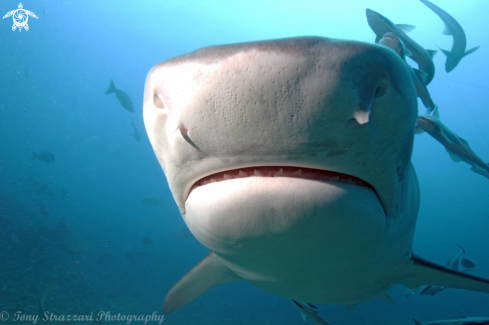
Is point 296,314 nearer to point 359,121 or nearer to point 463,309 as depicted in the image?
point 359,121

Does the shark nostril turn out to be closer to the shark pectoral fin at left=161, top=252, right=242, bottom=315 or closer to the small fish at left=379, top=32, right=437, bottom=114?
the shark pectoral fin at left=161, top=252, right=242, bottom=315

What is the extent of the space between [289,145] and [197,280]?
2906mm

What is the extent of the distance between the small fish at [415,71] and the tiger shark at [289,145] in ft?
10.5

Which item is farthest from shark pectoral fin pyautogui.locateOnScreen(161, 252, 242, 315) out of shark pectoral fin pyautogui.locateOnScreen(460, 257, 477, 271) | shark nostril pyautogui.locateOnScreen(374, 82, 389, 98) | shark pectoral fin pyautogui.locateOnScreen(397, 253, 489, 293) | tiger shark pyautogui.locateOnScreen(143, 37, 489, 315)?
shark pectoral fin pyautogui.locateOnScreen(460, 257, 477, 271)

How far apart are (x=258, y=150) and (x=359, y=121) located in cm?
37

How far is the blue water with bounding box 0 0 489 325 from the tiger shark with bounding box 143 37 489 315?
938 cm

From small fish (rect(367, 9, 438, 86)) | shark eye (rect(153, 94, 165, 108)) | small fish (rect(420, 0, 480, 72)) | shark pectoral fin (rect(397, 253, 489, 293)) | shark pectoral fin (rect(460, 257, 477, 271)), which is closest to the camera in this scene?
shark eye (rect(153, 94, 165, 108))

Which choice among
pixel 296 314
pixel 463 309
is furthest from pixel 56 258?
pixel 463 309

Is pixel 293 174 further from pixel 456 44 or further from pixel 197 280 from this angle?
pixel 456 44

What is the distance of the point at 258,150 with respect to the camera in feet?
3.27

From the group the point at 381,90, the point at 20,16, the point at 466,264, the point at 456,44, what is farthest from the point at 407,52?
the point at 20,16

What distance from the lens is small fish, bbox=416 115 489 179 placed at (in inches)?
159

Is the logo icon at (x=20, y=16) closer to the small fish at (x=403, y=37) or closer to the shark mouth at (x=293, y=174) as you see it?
the small fish at (x=403, y=37)

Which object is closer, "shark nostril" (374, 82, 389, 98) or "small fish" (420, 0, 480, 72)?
"shark nostril" (374, 82, 389, 98)
